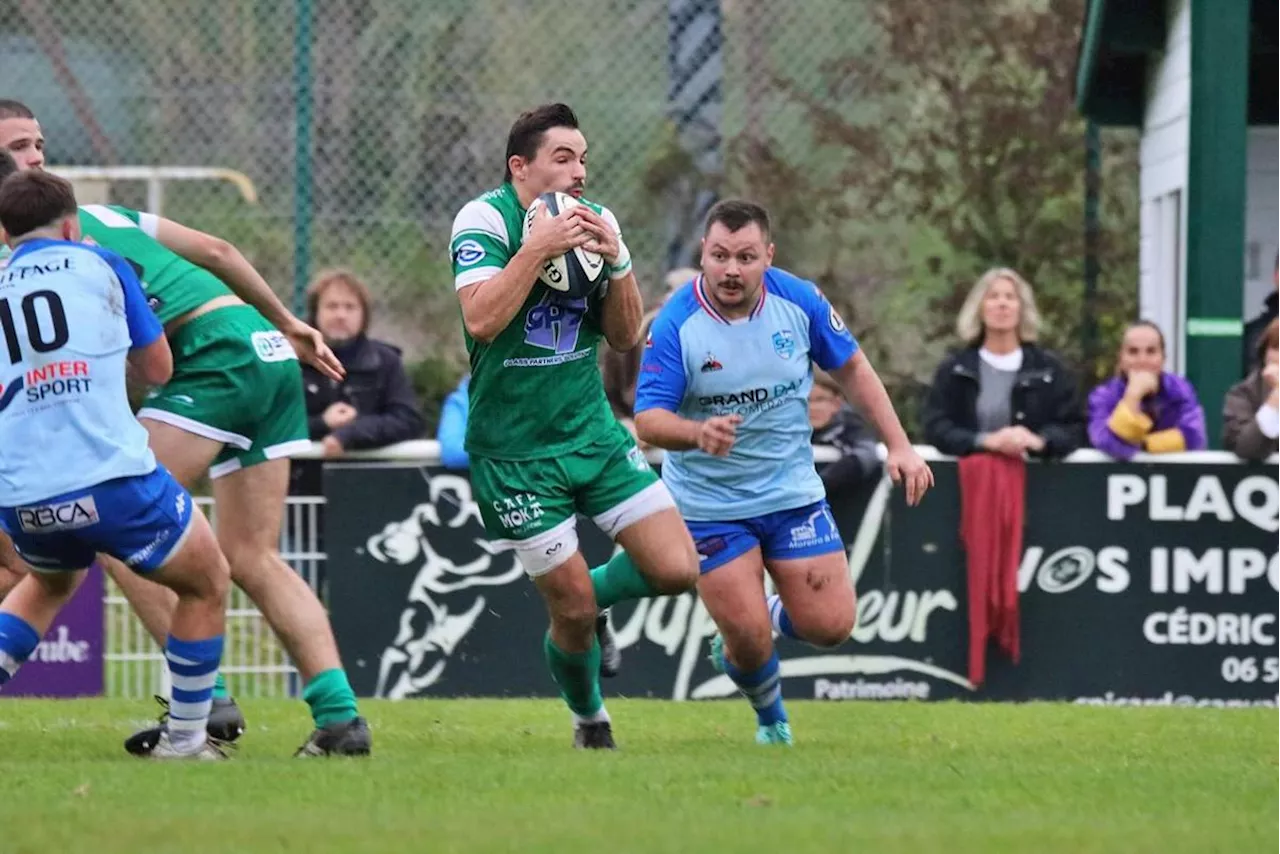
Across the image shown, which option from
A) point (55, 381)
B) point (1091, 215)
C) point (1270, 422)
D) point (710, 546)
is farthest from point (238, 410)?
point (1091, 215)

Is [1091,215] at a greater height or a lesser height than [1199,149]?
lesser

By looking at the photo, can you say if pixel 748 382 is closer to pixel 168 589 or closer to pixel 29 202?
pixel 168 589

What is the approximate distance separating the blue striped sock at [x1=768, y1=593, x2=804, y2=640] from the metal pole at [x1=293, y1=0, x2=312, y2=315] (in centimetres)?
625

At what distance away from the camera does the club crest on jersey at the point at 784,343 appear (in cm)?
876

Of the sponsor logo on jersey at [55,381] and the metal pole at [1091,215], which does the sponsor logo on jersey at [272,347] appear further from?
the metal pole at [1091,215]

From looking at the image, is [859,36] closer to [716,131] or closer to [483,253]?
[716,131]

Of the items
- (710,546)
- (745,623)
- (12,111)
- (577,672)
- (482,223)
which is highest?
(12,111)

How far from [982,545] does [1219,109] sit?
10.3ft

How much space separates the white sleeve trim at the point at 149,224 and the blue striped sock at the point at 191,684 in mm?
1403

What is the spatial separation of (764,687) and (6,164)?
335 centimetres

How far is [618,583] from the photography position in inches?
330

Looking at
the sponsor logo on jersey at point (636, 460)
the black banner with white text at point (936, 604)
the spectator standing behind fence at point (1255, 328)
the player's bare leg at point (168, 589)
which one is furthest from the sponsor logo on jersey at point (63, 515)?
the spectator standing behind fence at point (1255, 328)

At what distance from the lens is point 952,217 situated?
1557 cm

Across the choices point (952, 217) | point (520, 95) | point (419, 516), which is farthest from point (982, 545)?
point (520, 95)
